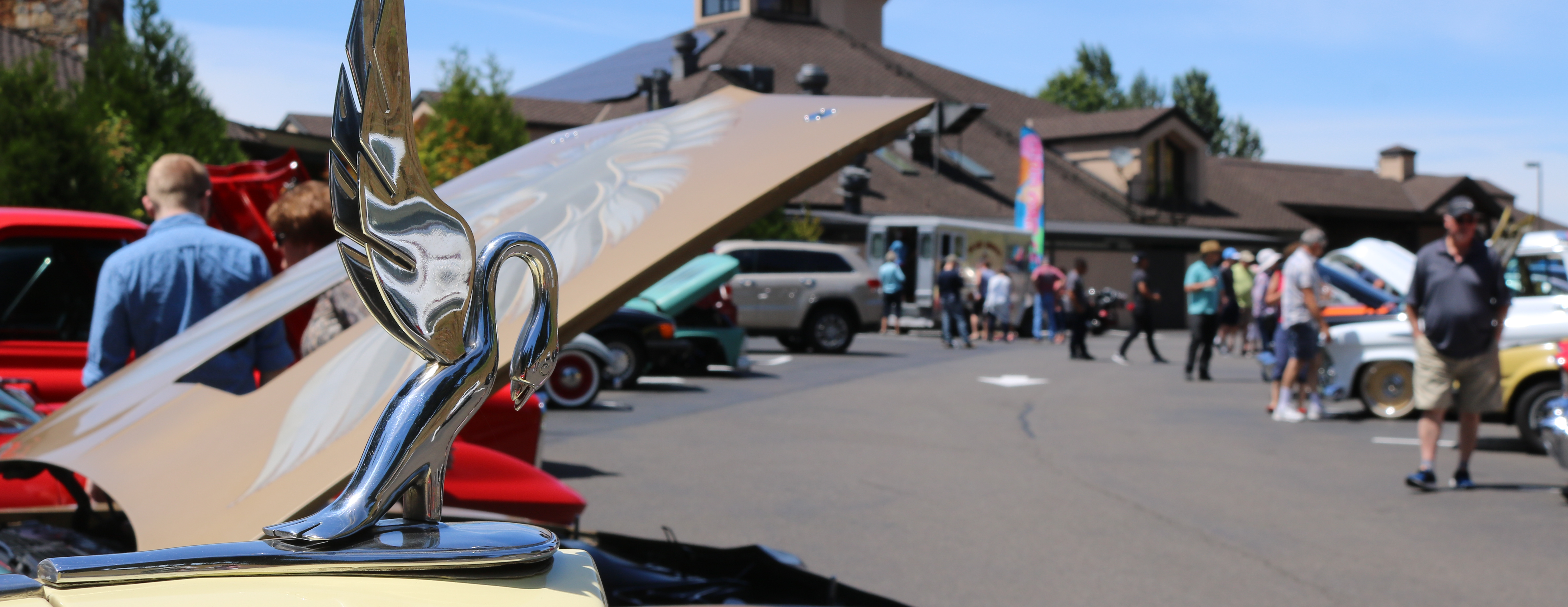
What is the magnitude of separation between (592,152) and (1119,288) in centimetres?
3264

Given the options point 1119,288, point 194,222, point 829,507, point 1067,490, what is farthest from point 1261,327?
point 1119,288

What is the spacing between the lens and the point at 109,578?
98 cm

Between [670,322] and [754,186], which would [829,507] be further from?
[670,322]

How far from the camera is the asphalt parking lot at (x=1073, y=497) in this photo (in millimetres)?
5246

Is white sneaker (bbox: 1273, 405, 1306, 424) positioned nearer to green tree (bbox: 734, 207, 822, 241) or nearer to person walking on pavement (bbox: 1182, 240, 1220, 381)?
person walking on pavement (bbox: 1182, 240, 1220, 381)

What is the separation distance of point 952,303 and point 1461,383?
13.7 m

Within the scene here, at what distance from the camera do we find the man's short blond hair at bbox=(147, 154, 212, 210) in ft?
12.4

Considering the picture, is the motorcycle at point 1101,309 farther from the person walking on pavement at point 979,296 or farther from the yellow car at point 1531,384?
the yellow car at point 1531,384

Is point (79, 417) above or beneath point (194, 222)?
beneath

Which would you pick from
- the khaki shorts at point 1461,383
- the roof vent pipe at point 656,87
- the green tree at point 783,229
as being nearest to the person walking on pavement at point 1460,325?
the khaki shorts at point 1461,383

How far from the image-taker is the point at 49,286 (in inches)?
205

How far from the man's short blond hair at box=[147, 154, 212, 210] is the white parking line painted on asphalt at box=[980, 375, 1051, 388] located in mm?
11248

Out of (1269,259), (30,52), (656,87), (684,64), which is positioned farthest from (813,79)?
(684,64)

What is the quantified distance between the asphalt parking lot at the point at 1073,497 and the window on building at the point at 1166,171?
1062 inches
